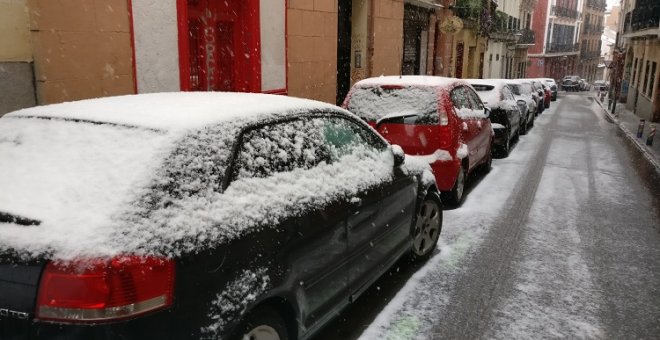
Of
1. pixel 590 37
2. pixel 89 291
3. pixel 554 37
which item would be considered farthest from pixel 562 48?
pixel 89 291

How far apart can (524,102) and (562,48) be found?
2021 inches

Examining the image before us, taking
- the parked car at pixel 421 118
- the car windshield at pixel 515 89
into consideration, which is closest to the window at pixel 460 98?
the parked car at pixel 421 118

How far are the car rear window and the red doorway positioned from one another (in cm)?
397

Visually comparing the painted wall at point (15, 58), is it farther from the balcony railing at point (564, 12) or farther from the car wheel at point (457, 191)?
the balcony railing at point (564, 12)

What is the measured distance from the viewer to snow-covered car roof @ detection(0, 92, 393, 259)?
6.88 ft

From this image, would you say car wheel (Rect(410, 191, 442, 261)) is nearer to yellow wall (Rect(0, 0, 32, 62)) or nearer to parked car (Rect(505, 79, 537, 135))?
yellow wall (Rect(0, 0, 32, 62))

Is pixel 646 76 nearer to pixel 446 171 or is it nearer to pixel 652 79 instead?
pixel 652 79

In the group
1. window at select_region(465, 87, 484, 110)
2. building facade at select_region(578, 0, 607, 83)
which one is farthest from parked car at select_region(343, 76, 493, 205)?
building facade at select_region(578, 0, 607, 83)

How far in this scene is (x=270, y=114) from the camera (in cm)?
306

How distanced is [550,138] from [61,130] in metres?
14.0

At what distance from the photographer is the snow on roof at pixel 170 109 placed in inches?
105

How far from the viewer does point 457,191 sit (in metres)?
6.89

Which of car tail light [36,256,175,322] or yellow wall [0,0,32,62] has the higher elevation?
yellow wall [0,0,32,62]

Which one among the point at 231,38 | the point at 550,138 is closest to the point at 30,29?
the point at 231,38
